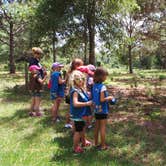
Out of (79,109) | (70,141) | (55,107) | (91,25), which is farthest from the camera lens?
(91,25)

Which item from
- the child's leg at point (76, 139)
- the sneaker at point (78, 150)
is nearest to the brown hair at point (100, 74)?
the child's leg at point (76, 139)

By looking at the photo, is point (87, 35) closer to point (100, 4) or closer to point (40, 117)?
point (100, 4)

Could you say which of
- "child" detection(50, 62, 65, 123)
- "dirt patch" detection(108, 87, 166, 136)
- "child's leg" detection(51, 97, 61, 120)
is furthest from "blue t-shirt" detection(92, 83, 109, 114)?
"child's leg" detection(51, 97, 61, 120)

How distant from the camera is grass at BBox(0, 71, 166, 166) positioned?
6648mm

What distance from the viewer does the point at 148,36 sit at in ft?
108

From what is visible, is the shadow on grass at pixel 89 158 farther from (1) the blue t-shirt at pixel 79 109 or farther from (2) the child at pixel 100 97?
(1) the blue t-shirt at pixel 79 109

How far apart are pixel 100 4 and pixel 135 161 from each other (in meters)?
11.2

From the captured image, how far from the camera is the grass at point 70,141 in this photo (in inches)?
262

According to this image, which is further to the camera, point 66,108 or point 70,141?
point 66,108

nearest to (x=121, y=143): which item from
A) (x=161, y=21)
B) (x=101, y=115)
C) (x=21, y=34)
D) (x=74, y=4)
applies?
(x=101, y=115)

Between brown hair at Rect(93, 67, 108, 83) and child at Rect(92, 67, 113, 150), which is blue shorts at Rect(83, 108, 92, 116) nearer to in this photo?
child at Rect(92, 67, 113, 150)

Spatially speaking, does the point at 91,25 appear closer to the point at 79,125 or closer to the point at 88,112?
the point at 88,112

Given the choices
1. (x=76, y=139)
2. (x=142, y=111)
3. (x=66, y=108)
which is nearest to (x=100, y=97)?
(x=76, y=139)

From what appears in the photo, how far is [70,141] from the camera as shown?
777cm
